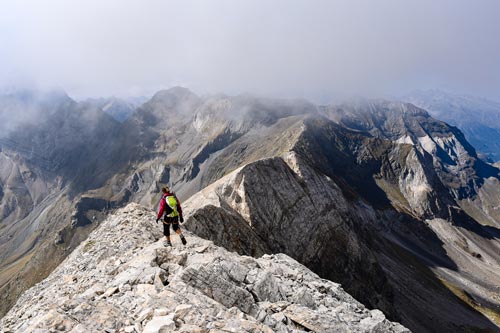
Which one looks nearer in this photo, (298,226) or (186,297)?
(186,297)

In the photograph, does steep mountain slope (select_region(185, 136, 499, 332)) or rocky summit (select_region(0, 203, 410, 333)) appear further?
steep mountain slope (select_region(185, 136, 499, 332))

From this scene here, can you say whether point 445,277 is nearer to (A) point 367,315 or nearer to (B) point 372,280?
(B) point 372,280

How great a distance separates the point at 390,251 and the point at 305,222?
92525 mm

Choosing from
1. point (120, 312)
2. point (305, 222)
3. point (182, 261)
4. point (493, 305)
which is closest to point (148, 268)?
point (182, 261)

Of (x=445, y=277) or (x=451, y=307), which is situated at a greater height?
(x=451, y=307)

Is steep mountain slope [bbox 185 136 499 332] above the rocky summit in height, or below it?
below

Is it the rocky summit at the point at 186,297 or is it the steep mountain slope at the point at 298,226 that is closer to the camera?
the rocky summit at the point at 186,297

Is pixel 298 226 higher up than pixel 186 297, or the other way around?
pixel 186 297

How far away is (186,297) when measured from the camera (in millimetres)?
17359

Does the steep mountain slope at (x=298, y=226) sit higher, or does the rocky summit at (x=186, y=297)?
A: the rocky summit at (x=186, y=297)

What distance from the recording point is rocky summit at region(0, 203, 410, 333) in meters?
15.2

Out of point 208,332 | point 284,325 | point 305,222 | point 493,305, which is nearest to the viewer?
point 208,332

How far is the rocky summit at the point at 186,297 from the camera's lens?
15164 millimetres

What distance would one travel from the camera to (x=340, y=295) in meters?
25.8
